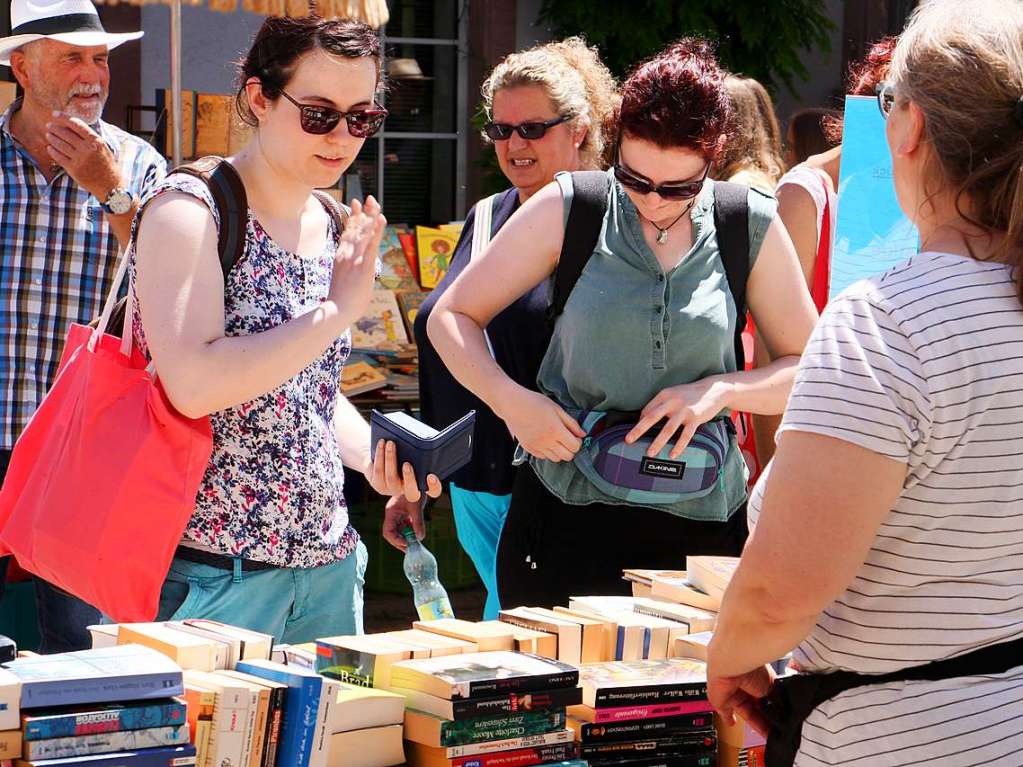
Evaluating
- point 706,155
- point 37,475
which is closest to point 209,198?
point 37,475

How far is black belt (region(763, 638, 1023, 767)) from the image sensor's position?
1.51 meters

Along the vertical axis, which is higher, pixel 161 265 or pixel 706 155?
pixel 706 155

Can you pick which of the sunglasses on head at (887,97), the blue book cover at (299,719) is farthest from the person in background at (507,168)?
the sunglasses on head at (887,97)

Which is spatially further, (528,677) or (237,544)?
(237,544)

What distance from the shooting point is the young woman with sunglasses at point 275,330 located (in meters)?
2.18

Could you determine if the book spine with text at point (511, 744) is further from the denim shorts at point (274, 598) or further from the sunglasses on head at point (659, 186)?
the sunglasses on head at point (659, 186)

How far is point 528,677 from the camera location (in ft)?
6.32

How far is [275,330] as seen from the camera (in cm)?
222

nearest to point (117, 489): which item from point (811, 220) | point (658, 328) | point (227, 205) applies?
point (227, 205)

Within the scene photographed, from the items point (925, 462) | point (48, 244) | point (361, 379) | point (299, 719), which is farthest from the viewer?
point (361, 379)

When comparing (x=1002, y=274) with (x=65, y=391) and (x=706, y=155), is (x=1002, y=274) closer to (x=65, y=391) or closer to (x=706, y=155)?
(x=706, y=155)

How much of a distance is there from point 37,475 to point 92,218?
1.28 meters

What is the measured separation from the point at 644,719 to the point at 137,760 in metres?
0.80

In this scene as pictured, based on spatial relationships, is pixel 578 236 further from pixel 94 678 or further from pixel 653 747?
pixel 94 678
